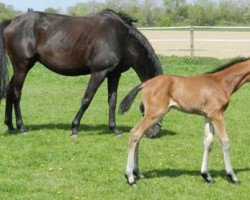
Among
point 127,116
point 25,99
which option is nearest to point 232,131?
point 127,116

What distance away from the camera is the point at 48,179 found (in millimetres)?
6902

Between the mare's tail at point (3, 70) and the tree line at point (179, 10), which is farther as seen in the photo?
the tree line at point (179, 10)

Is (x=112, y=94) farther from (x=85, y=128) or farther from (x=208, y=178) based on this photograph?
(x=208, y=178)

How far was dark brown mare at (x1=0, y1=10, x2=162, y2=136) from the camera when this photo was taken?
31.7 ft

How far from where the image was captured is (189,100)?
21.3 ft

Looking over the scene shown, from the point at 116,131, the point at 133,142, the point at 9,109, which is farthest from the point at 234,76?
the point at 9,109

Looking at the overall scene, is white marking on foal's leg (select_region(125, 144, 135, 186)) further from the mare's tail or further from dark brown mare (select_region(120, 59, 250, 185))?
the mare's tail

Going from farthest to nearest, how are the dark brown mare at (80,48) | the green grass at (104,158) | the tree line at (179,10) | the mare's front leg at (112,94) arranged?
the tree line at (179,10) → the mare's front leg at (112,94) → the dark brown mare at (80,48) → the green grass at (104,158)

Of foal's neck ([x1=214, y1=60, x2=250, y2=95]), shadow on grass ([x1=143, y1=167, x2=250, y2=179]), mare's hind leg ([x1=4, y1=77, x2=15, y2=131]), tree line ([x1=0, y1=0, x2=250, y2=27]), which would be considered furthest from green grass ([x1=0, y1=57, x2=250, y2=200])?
tree line ([x1=0, y1=0, x2=250, y2=27])

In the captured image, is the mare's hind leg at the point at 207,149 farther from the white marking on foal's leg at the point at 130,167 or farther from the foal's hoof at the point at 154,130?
the foal's hoof at the point at 154,130

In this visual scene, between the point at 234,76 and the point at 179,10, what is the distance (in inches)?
2709

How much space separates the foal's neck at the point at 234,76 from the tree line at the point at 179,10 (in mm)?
54674

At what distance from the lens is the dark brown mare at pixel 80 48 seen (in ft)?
31.7

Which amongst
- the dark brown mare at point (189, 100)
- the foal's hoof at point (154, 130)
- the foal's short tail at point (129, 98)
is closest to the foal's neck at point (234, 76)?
the dark brown mare at point (189, 100)
